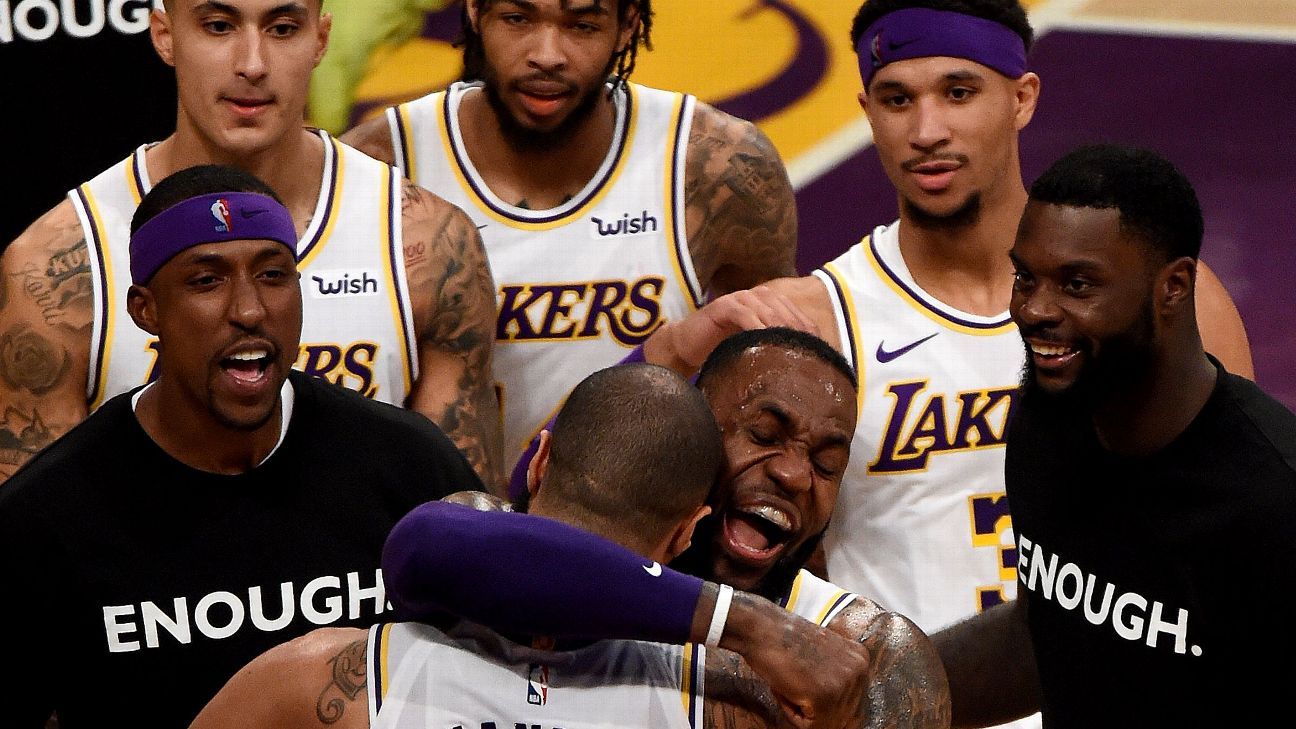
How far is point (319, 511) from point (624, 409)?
942mm

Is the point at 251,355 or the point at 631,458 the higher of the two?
the point at 251,355

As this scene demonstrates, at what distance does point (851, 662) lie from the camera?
257 centimetres

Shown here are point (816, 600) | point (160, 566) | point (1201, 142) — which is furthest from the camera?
point (1201, 142)

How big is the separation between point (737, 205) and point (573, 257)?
0.41m

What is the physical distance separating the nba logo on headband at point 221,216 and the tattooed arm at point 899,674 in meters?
1.24

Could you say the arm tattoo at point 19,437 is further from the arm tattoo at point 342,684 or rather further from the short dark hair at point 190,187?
the arm tattoo at point 342,684

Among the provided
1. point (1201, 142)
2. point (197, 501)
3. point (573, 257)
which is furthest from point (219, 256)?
point (1201, 142)

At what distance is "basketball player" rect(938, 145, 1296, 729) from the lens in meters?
3.07

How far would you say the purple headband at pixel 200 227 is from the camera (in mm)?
3385

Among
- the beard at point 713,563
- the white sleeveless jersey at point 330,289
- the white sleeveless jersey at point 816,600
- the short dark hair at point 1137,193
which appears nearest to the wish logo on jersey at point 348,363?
the white sleeveless jersey at point 330,289

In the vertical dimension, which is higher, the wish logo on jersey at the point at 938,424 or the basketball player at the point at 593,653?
the wish logo on jersey at the point at 938,424

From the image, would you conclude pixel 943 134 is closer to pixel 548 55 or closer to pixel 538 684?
pixel 548 55

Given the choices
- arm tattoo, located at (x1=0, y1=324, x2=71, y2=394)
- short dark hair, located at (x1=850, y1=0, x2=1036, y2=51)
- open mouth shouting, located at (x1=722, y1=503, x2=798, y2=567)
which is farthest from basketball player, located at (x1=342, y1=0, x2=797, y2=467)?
open mouth shouting, located at (x1=722, y1=503, x2=798, y2=567)

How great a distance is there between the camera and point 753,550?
3176 millimetres
